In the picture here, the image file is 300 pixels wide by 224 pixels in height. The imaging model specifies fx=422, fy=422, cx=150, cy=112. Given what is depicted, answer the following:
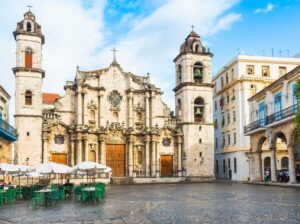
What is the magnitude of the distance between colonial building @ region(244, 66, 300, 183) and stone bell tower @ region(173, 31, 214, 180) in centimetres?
795

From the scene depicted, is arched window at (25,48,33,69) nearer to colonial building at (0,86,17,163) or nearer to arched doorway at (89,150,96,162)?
colonial building at (0,86,17,163)

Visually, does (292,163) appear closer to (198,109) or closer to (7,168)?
(198,109)

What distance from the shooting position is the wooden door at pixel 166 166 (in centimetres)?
4909

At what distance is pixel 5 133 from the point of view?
32188mm

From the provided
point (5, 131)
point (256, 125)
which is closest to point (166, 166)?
point (256, 125)

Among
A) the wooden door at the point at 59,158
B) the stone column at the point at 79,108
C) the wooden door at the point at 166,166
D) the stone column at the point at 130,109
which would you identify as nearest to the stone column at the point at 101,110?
the stone column at the point at 79,108

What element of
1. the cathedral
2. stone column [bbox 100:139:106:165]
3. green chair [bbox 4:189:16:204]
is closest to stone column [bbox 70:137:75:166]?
the cathedral

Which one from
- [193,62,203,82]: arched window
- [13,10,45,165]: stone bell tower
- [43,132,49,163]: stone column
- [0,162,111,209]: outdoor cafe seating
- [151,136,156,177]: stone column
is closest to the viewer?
[0,162,111,209]: outdoor cafe seating

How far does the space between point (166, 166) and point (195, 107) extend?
7.79 m

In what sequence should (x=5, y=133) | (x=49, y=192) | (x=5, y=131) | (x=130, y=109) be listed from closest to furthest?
(x=49, y=192), (x=5, y=131), (x=5, y=133), (x=130, y=109)

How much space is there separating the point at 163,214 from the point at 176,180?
104ft

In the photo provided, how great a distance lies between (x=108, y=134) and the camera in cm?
4775

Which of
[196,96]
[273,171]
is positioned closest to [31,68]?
[196,96]

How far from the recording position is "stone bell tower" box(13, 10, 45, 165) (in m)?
42.8
